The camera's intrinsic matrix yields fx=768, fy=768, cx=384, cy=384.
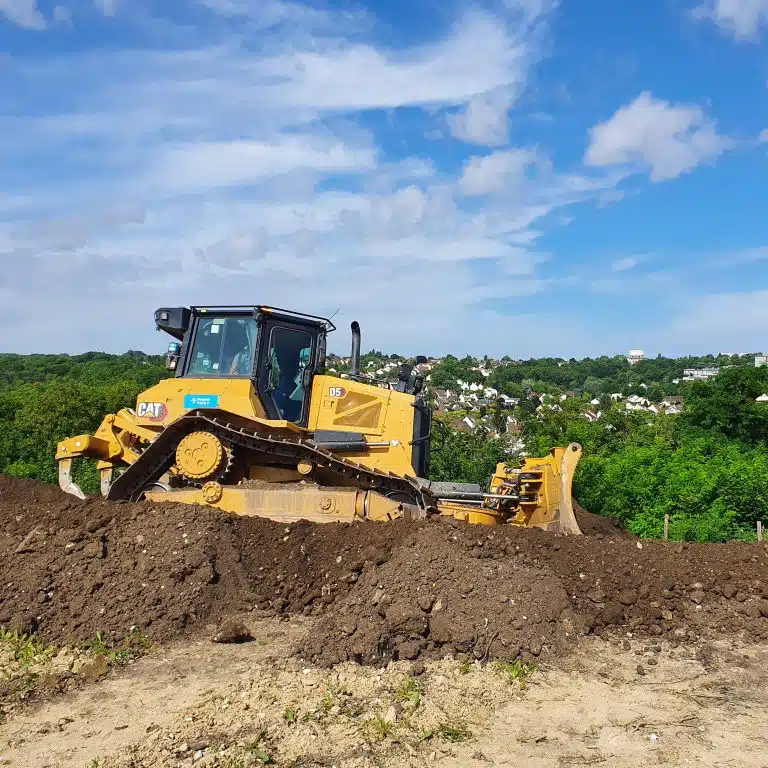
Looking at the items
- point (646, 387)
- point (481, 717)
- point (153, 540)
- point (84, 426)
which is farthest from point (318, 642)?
point (646, 387)

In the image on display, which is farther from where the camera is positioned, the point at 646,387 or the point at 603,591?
the point at 646,387

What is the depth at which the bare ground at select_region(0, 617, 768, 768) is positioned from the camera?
179 inches

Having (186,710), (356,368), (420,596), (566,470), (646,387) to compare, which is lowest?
(186,710)

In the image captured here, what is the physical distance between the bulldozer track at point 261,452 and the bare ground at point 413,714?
3022mm

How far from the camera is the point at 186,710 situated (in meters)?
5.16

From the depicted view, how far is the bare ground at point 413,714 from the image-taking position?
14.9 ft

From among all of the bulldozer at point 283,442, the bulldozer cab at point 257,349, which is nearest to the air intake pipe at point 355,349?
the bulldozer at point 283,442

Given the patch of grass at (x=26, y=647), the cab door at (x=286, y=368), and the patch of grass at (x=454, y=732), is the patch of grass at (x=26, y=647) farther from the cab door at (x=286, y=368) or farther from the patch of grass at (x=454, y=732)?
the cab door at (x=286, y=368)

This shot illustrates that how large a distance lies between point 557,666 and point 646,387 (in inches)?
3230

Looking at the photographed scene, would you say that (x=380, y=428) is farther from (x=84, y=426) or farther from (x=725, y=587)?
(x=84, y=426)

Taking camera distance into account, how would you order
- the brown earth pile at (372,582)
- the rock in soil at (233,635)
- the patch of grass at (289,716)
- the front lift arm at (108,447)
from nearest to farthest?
the patch of grass at (289,716) → the brown earth pile at (372,582) → the rock in soil at (233,635) → the front lift arm at (108,447)

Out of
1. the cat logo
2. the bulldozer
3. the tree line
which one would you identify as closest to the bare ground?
the bulldozer

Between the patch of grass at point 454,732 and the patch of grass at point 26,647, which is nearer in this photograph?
the patch of grass at point 454,732

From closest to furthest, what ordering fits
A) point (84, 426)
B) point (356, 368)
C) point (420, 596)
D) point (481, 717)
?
Answer: point (481, 717) < point (420, 596) < point (356, 368) < point (84, 426)
